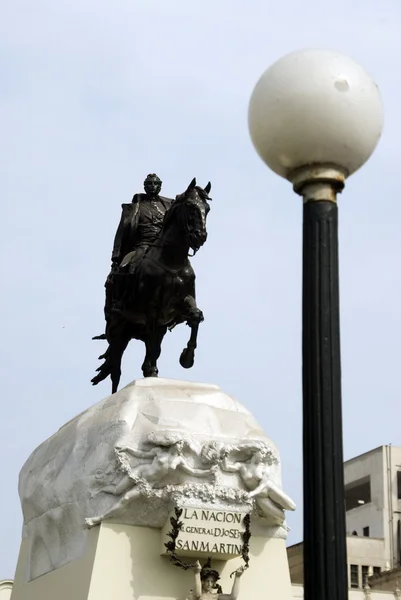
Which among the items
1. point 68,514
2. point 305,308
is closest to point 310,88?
point 305,308

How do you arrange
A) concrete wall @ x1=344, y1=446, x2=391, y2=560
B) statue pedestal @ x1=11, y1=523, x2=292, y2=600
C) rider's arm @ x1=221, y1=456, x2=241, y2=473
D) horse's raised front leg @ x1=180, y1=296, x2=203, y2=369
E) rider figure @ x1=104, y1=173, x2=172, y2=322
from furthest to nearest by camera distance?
1. concrete wall @ x1=344, y1=446, x2=391, y2=560
2. rider figure @ x1=104, y1=173, x2=172, y2=322
3. horse's raised front leg @ x1=180, y1=296, x2=203, y2=369
4. rider's arm @ x1=221, y1=456, x2=241, y2=473
5. statue pedestal @ x1=11, y1=523, x2=292, y2=600

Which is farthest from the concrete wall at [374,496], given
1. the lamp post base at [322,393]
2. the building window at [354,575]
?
the lamp post base at [322,393]

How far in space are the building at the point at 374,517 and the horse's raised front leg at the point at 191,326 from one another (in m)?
40.5

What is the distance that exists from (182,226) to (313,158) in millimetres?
6549

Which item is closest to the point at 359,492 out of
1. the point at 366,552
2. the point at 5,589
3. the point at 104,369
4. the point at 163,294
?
the point at 366,552

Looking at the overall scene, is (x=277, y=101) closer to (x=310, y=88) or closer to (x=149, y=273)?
(x=310, y=88)

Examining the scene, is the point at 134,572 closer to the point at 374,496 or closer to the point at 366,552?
the point at 366,552

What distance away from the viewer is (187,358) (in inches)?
500

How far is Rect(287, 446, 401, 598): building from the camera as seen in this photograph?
5453 centimetres

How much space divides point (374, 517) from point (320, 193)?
5259 centimetres

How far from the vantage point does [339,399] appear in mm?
4895

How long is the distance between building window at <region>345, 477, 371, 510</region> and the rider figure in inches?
1763

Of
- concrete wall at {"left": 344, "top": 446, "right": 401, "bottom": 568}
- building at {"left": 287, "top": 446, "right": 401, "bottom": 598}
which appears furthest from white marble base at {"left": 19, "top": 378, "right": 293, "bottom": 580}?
concrete wall at {"left": 344, "top": 446, "right": 401, "bottom": 568}

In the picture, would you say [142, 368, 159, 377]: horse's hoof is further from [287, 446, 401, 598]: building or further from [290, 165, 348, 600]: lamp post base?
[287, 446, 401, 598]: building
